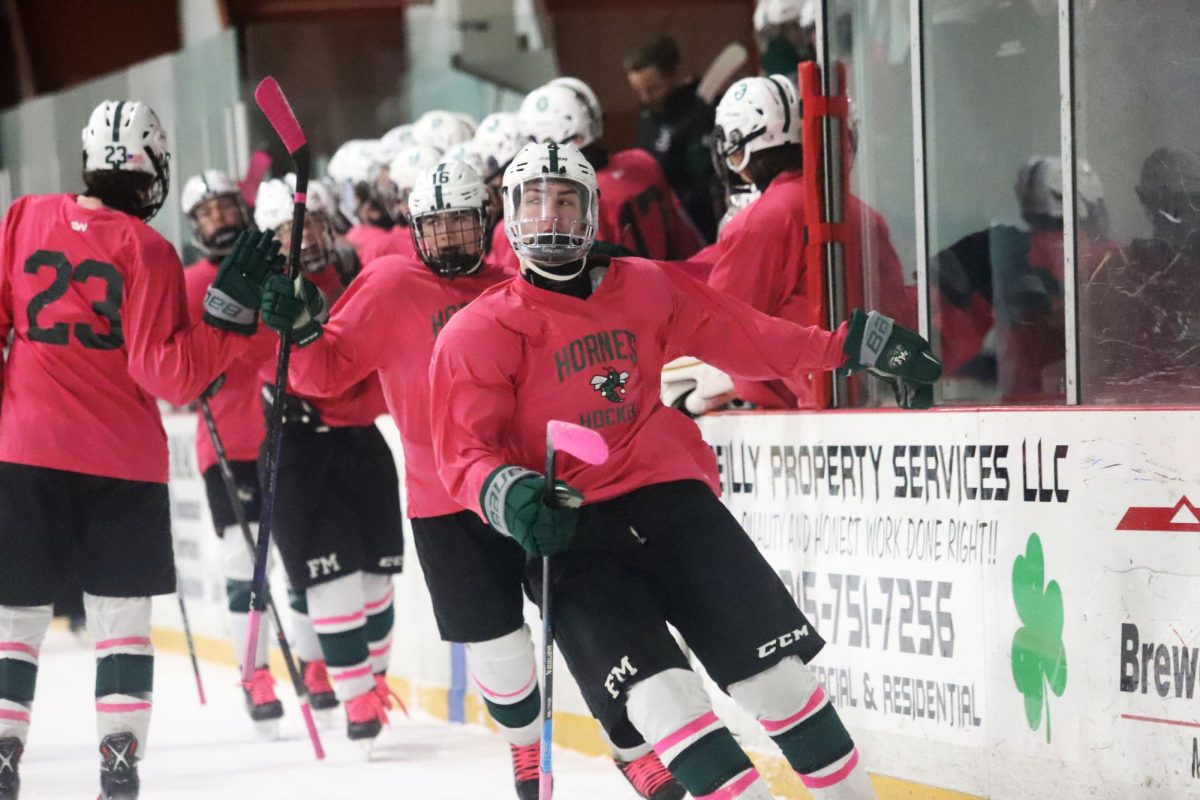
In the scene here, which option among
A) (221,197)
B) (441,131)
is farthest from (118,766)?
(441,131)

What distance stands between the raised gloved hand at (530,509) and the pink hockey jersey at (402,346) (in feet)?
3.92

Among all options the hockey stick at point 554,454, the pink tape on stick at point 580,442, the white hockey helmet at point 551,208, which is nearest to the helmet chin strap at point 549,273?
the white hockey helmet at point 551,208

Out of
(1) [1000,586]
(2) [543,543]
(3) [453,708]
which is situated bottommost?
(3) [453,708]

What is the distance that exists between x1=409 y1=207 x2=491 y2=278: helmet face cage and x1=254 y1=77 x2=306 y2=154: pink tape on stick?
1.21ft

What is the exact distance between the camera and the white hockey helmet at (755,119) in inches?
205

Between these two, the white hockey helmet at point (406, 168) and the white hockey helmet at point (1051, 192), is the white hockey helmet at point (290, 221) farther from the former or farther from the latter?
the white hockey helmet at point (1051, 192)

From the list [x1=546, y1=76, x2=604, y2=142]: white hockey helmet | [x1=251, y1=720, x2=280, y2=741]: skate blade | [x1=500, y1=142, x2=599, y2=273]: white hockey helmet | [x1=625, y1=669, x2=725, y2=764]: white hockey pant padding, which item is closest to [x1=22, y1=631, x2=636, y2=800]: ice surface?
[x1=251, y1=720, x2=280, y2=741]: skate blade

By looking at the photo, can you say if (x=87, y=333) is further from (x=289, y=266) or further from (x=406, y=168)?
(x=406, y=168)

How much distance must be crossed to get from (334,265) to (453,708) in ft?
5.48

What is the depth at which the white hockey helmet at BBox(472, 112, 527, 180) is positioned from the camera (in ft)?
21.4

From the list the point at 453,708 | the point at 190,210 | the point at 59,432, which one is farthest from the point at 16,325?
the point at 453,708

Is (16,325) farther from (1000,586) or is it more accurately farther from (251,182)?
(1000,586)

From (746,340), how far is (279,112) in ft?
5.13

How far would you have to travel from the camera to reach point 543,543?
10.6ft
